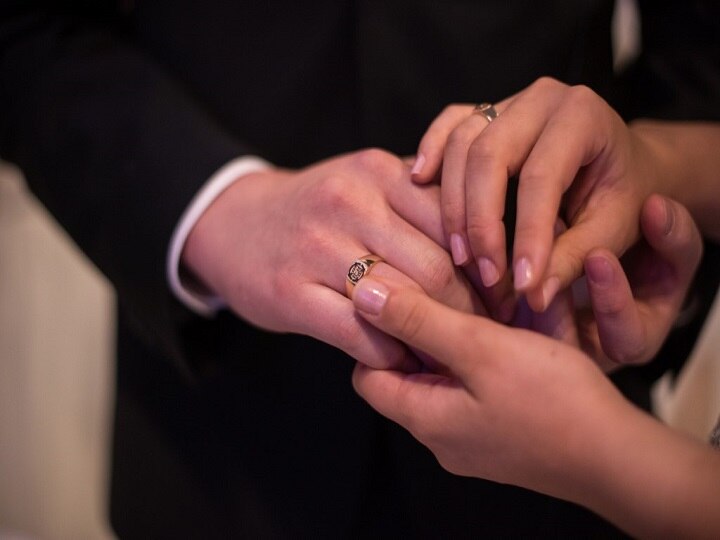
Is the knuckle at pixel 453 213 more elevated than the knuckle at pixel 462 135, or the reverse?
the knuckle at pixel 462 135

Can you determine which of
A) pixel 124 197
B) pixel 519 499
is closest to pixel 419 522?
pixel 519 499

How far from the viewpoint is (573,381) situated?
0.36 m

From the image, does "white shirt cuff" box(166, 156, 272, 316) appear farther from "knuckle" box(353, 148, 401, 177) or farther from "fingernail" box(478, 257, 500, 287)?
"fingernail" box(478, 257, 500, 287)

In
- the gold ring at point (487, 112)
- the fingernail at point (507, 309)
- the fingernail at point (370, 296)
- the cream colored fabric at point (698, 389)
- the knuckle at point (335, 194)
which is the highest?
the gold ring at point (487, 112)

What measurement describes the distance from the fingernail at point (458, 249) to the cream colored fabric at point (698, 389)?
0.42m

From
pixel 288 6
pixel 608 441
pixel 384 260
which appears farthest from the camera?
pixel 288 6

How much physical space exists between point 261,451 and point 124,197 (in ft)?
0.91

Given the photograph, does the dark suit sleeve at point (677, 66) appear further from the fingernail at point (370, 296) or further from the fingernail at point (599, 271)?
the fingernail at point (370, 296)

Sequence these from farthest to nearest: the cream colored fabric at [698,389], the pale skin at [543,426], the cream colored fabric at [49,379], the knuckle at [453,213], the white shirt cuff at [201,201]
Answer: the cream colored fabric at [49,379] → the cream colored fabric at [698,389] → the white shirt cuff at [201,201] → the knuckle at [453,213] → the pale skin at [543,426]

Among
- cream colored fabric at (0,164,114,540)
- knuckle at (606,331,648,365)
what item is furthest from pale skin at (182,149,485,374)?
cream colored fabric at (0,164,114,540)

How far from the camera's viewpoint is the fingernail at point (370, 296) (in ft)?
1.32

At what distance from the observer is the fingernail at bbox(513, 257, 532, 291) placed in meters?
0.39

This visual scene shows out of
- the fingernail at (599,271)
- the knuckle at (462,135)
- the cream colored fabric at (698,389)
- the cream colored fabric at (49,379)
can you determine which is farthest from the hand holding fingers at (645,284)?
the cream colored fabric at (49,379)

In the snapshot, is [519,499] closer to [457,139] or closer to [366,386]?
[366,386]
